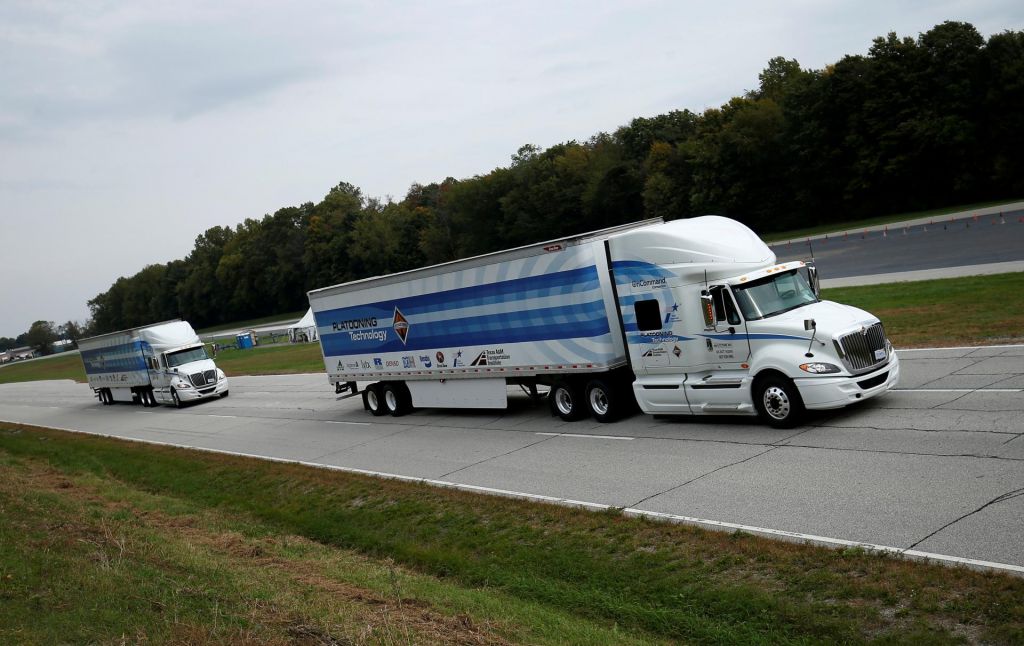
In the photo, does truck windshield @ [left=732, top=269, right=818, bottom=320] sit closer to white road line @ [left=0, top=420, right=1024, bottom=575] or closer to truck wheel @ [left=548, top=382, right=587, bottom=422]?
truck wheel @ [left=548, top=382, right=587, bottom=422]

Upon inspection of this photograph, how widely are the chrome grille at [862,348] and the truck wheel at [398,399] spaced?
1299cm

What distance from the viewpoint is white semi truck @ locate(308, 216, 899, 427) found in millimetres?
14312

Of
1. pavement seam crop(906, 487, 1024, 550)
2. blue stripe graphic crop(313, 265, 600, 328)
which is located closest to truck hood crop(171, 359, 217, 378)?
blue stripe graphic crop(313, 265, 600, 328)

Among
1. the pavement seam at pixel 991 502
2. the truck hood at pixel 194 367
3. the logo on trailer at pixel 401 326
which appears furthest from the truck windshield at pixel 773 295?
the truck hood at pixel 194 367

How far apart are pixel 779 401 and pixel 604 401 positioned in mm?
4296

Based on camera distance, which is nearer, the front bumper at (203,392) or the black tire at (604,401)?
the black tire at (604,401)

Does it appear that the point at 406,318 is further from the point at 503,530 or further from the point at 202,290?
the point at 202,290

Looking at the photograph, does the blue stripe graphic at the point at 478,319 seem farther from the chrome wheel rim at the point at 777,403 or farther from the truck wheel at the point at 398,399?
the chrome wheel rim at the point at 777,403

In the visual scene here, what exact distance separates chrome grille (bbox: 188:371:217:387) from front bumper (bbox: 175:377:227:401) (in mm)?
220

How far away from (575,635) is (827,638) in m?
2.12

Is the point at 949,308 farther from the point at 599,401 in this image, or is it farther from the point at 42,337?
the point at 42,337

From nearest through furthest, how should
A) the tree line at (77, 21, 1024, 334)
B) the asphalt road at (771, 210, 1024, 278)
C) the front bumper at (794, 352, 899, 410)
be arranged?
the front bumper at (794, 352, 899, 410) → the asphalt road at (771, 210, 1024, 278) → the tree line at (77, 21, 1024, 334)

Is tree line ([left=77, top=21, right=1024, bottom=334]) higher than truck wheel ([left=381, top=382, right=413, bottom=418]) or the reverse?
higher

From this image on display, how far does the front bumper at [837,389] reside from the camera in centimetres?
1376
